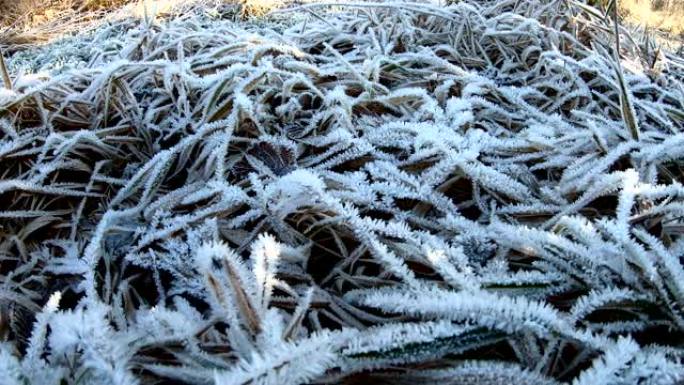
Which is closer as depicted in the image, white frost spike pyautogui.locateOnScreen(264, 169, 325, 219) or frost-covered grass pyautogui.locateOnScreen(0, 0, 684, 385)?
frost-covered grass pyautogui.locateOnScreen(0, 0, 684, 385)

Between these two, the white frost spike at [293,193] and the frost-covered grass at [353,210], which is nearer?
the frost-covered grass at [353,210]

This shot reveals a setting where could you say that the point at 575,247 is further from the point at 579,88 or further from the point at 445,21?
the point at 445,21

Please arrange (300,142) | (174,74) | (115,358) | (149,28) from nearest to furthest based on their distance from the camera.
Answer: (115,358), (300,142), (174,74), (149,28)

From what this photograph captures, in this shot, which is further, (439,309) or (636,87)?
(636,87)

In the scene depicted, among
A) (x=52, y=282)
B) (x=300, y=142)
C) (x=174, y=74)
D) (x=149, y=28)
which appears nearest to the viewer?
(x=52, y=282)

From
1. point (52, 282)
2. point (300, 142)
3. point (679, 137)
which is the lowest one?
point (52, 282)

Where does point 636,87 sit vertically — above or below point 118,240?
above

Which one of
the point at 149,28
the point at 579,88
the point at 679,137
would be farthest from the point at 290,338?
the point at 149,28
